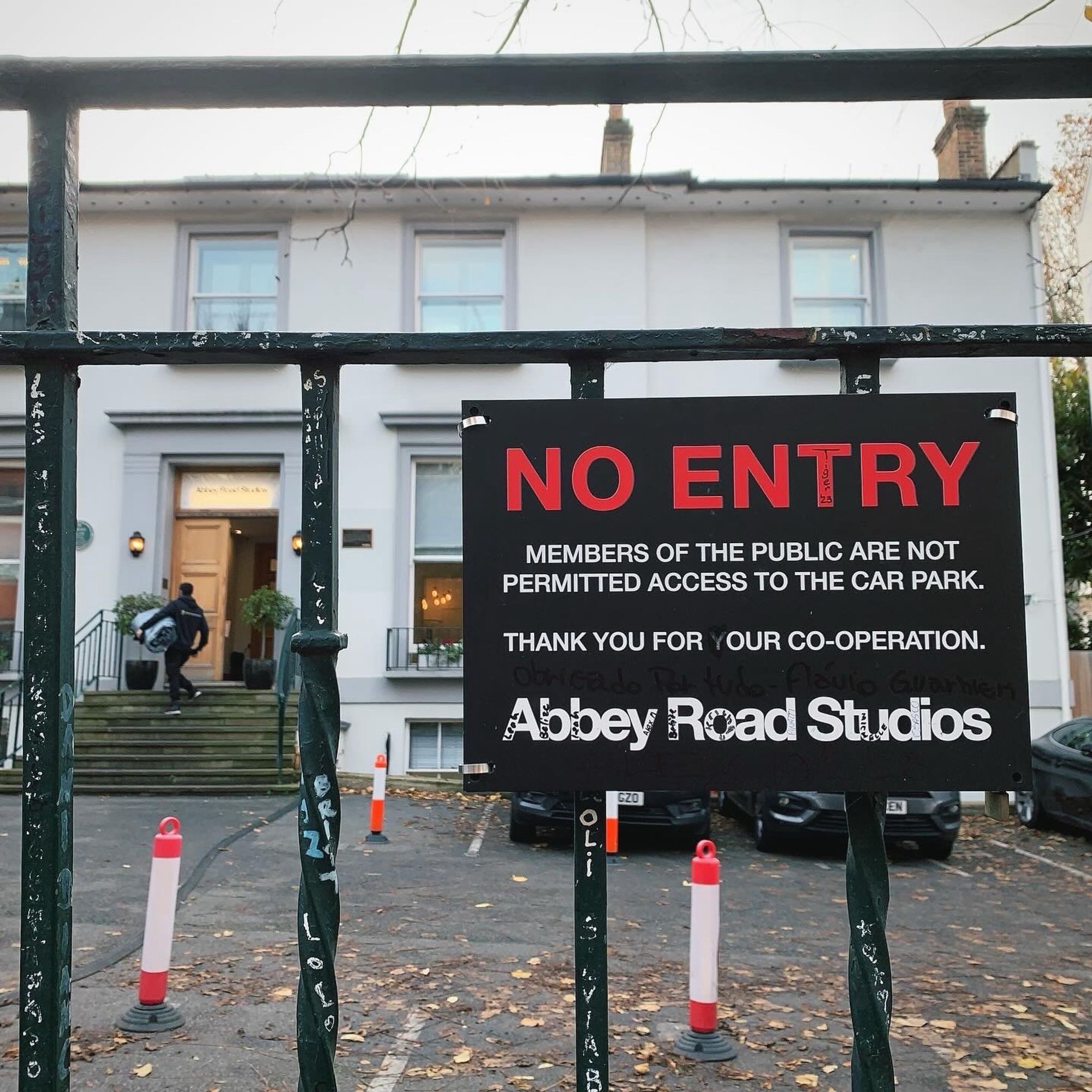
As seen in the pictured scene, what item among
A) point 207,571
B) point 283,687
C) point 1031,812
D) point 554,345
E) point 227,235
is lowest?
point 1031,812

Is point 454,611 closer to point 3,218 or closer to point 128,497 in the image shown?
point 128,497

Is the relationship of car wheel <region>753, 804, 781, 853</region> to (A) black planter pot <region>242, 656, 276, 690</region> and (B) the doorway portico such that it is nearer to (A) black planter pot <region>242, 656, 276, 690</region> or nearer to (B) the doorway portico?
(A) black planter pot <region>242, 656, 276, 690</region>

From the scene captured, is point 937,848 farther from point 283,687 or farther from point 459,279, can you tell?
point 459,279

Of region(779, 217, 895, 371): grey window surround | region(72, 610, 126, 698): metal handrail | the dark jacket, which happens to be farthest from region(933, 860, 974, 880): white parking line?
region(72, 610, 126, 698): metal handrail

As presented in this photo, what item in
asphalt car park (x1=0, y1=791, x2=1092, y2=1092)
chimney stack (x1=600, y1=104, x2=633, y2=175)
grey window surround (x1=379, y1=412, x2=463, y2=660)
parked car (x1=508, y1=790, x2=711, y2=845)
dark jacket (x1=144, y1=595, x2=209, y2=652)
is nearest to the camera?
asphalt car park (x1=0, y1=791, x2=1092, y2=1092)

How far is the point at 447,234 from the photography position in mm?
15570

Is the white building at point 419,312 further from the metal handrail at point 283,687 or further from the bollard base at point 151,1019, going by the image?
the bollard base at point 151,1019

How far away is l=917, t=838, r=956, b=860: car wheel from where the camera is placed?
10219mm

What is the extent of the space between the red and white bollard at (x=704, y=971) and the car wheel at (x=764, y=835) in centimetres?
554

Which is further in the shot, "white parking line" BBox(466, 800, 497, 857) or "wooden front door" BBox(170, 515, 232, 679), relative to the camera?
"wooden front door" BBox(170, 515, 232, 679)

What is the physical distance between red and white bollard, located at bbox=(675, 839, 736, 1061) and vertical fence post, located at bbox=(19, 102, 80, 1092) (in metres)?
3.20

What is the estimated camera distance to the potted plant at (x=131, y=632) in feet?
47.0

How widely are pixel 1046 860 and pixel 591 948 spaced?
1028cm

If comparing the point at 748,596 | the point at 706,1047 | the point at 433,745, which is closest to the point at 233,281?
the point at 433,745
